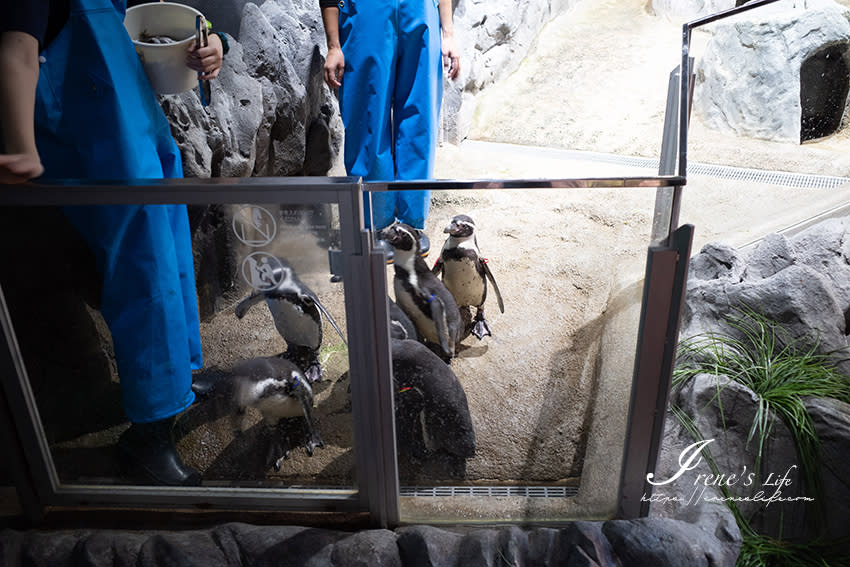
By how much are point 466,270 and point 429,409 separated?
30cm

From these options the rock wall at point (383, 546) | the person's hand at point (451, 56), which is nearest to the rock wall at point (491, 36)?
the person's hand at point (451, 56)

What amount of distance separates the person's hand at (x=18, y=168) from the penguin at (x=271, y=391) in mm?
502

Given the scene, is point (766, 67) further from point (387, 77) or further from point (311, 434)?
point (311, 434)

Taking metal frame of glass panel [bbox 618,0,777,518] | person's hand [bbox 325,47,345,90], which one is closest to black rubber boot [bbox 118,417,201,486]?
metal frame of glass panel [bbox 618,0,777,518]

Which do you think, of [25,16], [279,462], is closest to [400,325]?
[279,462]

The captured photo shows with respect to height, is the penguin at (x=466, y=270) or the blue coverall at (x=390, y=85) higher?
the blue coverall at (x=390, y=85)

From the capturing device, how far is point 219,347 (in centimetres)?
117

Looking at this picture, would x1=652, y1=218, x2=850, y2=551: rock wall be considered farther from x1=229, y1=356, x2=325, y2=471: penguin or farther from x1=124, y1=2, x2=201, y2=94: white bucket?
x1=124, y1=2, x2=201, y2=94: white bucket

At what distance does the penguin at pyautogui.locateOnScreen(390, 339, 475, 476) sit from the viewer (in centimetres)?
117

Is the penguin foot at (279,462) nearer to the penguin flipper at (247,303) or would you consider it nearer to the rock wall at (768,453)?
the penguin flipper at (247,303)

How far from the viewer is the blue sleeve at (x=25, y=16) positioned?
99cm

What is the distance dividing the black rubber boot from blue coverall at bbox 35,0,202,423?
32 mm

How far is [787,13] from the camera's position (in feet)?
8.78

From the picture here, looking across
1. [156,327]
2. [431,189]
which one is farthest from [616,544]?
[156,327]
